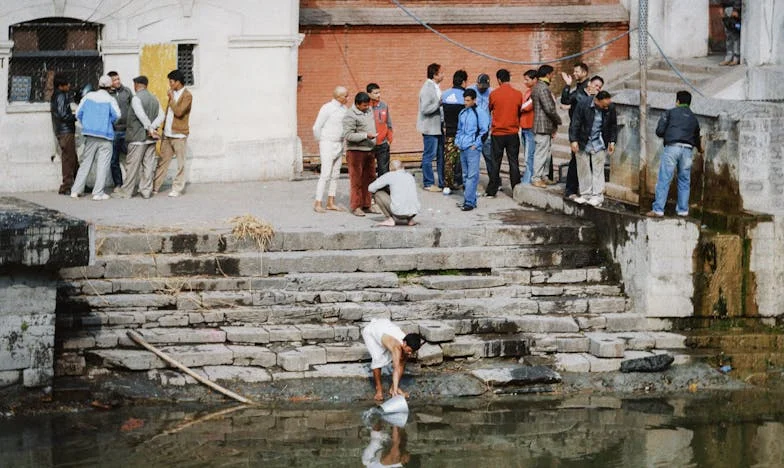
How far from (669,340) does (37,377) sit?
6827mm

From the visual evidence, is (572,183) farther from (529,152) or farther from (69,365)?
(69,365)

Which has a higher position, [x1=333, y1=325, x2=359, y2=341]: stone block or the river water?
[x1=333, y1=325, x2=359, y2=341]: stone block

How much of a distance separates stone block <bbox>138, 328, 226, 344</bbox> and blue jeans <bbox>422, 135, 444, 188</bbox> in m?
6.15

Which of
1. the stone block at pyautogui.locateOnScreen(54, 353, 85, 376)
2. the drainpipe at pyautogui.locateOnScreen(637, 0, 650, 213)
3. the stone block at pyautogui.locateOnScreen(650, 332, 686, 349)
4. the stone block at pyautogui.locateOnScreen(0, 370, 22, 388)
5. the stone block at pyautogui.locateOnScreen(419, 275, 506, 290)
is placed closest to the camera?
the stone block at pyautogui.locateOnScreen(0, 370, 22, 388)

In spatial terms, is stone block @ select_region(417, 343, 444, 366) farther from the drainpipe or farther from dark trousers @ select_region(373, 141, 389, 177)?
dark trousers @ select_region(373, 141, 389, 177)

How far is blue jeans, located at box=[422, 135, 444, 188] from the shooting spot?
813 inches

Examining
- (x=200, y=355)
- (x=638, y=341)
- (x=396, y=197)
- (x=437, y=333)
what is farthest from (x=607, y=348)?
(x=200, y=355)

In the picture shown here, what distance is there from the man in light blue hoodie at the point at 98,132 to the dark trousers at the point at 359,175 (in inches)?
130

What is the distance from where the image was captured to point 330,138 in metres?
18.9

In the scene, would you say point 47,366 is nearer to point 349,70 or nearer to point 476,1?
point 349,70

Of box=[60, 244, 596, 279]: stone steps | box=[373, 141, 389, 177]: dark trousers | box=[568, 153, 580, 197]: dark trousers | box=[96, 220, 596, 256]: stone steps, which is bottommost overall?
box=[60, 244, 596, 279]: stone steps

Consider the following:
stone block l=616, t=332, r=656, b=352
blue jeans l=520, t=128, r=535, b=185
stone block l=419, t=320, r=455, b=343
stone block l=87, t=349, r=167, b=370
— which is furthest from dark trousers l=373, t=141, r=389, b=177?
stone block l=87, t=349, r=167, b=370

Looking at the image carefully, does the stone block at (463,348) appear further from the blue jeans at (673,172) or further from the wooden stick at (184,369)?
the blue jeans at (673,172)

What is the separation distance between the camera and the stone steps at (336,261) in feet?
53.0
